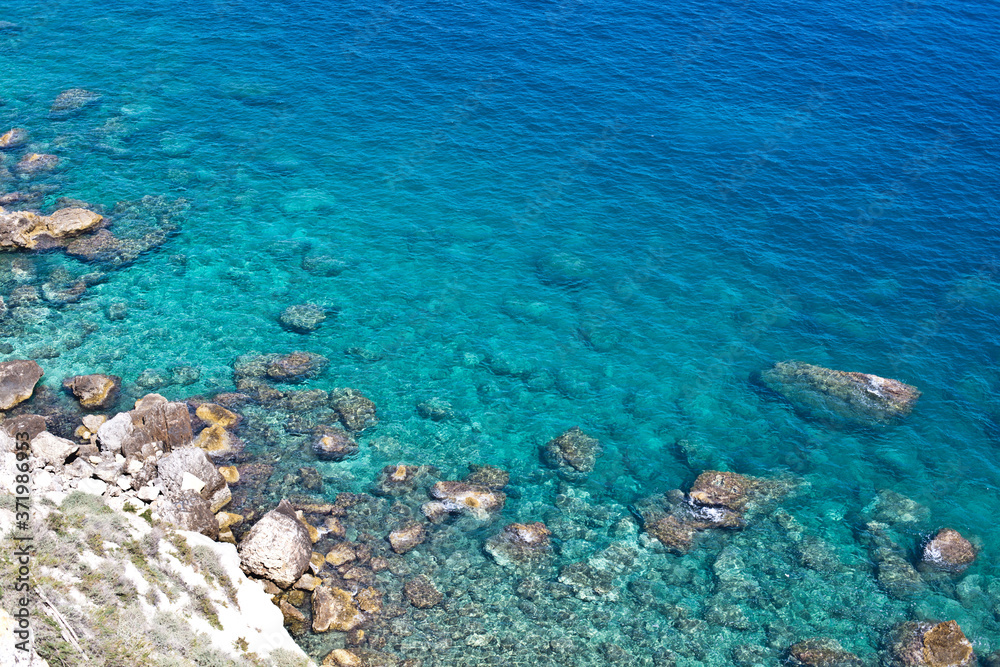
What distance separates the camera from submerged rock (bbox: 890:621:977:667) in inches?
1531

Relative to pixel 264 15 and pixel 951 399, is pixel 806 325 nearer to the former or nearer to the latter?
pixel 951 399

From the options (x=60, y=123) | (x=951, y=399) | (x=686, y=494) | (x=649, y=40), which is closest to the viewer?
(x=686, y=494)

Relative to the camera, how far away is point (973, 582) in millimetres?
43656

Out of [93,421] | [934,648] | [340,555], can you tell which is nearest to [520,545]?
[340,555]

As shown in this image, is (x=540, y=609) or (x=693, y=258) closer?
(x=540, y=609)

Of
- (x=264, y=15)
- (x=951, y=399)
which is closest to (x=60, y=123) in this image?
(x=264, y=15)

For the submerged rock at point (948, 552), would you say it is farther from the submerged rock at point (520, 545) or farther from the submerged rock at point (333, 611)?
the submerged rock at point (333, 611)

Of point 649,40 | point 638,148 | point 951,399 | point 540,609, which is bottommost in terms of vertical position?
point 540,609

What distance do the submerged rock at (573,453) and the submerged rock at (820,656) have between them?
1543 centimetres

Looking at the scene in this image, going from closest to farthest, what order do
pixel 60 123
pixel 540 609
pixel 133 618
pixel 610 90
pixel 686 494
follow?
pixel 133 618
pixel 540 609
pixel 686 494
pixel 60 123
pixel 610 90

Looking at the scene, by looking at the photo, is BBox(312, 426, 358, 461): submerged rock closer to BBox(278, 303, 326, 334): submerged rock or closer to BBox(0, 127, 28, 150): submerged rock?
BBox(278, 303, 326, 334): submerged rock

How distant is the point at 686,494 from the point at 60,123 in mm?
67890

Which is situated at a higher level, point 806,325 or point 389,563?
point 806,325

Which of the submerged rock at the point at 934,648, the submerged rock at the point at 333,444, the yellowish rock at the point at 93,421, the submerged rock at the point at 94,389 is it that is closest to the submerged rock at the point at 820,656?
the submerged rock at the point at 934,648
